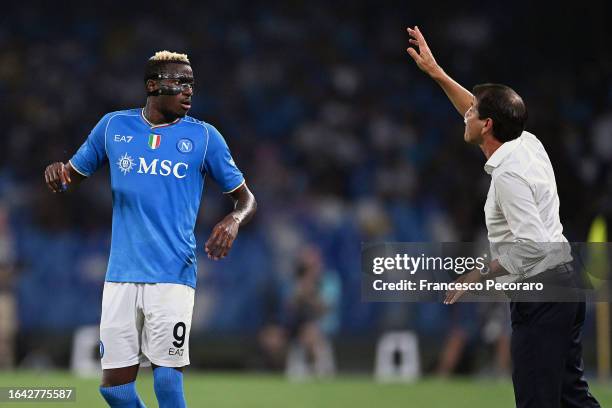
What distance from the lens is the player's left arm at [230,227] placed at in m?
6.07

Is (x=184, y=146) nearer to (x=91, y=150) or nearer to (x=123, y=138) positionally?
(x=123, y=138)

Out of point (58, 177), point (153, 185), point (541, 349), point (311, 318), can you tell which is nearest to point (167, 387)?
point (153, 185)

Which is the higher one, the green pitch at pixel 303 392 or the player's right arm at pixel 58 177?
the player's right arm at pixel 58 177

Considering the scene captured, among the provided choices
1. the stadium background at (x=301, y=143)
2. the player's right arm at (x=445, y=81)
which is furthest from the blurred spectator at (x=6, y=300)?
the player's right arm at (x=445, y=81)

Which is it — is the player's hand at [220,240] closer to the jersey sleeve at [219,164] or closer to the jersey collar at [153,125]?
the jersey sleeve at [219,164]

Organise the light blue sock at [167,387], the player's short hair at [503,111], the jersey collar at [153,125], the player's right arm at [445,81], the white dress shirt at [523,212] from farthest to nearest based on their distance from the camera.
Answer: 1. the player's right arm at [445,81]
2. the jersey collar at [153,125]
3. the light blue sock at [167,387]
4. the player's short hair at [503,111]
5. the white dress shirt at [523,212]

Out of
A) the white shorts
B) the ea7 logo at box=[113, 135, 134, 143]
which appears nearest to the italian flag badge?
the ea7 logo at box=[113, 135, 134, 143]

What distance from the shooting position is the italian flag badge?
252 inches

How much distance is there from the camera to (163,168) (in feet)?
20.8

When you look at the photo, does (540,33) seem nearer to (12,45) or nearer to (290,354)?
(290,354)

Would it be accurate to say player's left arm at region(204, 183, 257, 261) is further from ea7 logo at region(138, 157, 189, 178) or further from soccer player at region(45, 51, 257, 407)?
ea7 logo at region(138, 157, 189, 178)

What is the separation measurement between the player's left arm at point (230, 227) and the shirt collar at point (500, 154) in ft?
4.76

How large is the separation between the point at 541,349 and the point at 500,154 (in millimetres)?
1011

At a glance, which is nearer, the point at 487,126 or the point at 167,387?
the point at 487,126
